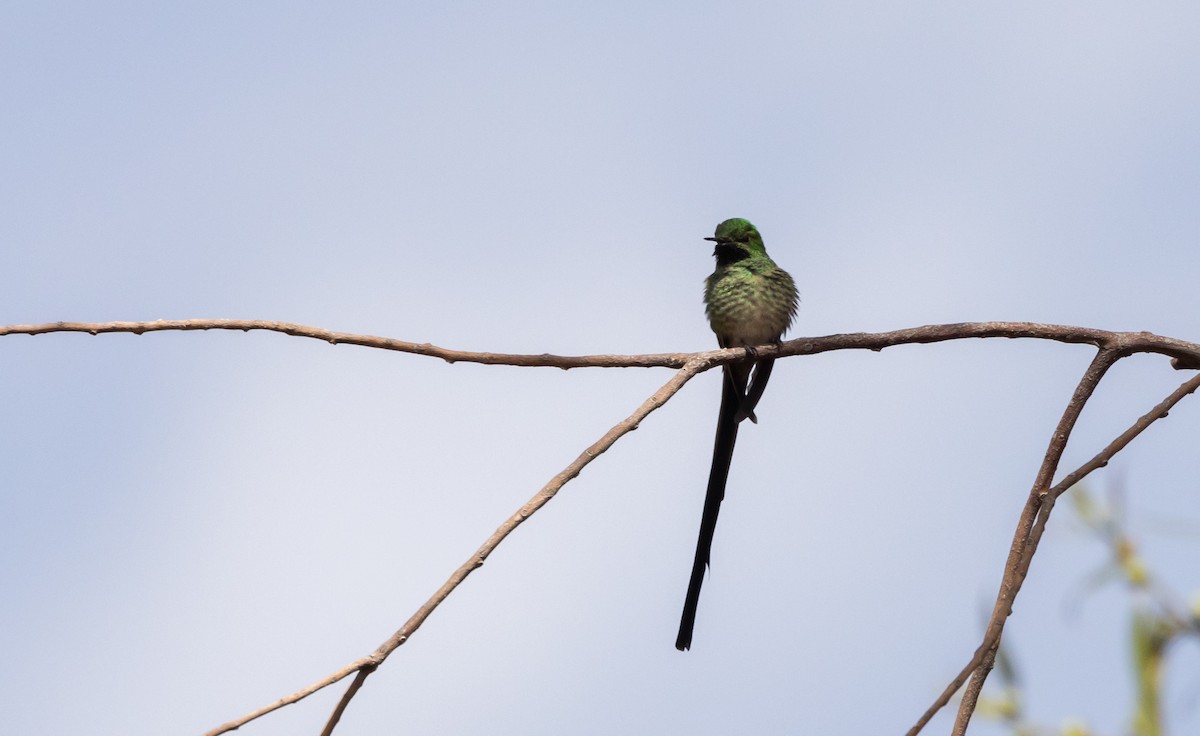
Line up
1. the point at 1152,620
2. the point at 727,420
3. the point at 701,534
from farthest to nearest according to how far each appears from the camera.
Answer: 1. the point at 727,420
2. the point at 701,534
3. the point at 1152,620

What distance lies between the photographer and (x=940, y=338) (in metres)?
2.54

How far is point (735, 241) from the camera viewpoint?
17.0ft

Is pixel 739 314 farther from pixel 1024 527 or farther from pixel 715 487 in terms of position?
pixel 1024 527

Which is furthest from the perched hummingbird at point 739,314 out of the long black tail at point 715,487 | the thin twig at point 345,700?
the thin twig at point 345,700

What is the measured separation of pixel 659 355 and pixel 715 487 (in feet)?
4.02

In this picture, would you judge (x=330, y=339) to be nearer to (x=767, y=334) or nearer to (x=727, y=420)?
(x=727, y=420)

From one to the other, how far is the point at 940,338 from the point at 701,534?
1.13 meters

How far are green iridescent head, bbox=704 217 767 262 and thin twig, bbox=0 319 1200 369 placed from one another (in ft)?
7.75

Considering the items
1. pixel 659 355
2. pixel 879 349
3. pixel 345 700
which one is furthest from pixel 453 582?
pixel 879 349

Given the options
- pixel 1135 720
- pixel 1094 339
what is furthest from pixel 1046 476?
pixel 1135 720

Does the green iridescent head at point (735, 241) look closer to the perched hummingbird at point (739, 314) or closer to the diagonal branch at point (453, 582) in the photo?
the perched hummingbird at point (739, 314)

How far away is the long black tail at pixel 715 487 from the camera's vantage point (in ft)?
10.6

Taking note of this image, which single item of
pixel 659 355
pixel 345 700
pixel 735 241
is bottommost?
pixel 345 700

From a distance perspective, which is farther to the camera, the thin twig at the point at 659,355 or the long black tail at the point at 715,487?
the long black tail at the point at 715,487
